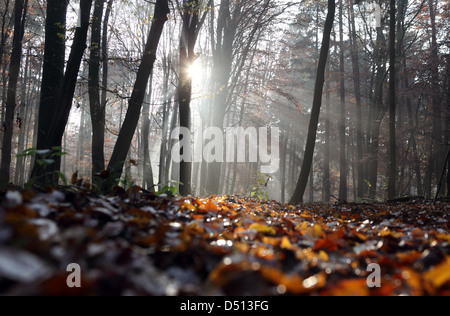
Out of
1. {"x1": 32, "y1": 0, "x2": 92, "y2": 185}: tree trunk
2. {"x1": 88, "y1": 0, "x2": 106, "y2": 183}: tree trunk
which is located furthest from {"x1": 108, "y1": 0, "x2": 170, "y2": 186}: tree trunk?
{"x1": 88, "y1": 0, "x2": 106, "y2": 183}: tree trunk

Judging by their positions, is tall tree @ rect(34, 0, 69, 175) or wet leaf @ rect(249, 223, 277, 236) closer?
wet leaf @ rect(249, 223, 277, 236)

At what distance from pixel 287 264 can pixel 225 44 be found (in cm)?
1326

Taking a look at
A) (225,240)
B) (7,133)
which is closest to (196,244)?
(225,240)

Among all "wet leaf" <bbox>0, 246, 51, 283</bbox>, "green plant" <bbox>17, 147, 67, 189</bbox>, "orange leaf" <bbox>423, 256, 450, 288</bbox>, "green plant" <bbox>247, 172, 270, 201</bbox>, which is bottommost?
"green plant" <bbox>247, 172, 270, 201</bbox>

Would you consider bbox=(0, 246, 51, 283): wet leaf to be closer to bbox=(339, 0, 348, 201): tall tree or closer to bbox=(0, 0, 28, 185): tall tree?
bbox=(0, 0, 28, 185): tall tree

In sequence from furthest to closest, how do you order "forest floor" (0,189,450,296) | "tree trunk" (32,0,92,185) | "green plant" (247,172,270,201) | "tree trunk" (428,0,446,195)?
"tree trunk" (428,0,446,195) → "green plant" (247,172,270,201) → "tree trunk" (32,0,92,185) → "forest floor" (0,189,450,296)

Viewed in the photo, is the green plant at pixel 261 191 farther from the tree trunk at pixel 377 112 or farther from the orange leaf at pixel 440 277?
the orange leaf at pixel 440 277

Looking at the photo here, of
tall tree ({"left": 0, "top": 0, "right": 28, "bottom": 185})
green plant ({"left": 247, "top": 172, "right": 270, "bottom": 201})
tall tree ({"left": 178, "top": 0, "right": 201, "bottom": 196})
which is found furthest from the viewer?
tall tree ({"left": 0, "top": 0, "right": 28, "bottom": 185})

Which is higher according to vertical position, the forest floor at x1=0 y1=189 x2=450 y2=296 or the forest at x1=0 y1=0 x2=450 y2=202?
the forest at x1=0 y1=0 x2=450 y2=202

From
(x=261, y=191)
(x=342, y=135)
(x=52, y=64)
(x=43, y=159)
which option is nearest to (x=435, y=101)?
(x=342, y=135)

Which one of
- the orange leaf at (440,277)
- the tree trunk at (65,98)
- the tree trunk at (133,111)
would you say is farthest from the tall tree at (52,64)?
the orange leaf at (440,277)

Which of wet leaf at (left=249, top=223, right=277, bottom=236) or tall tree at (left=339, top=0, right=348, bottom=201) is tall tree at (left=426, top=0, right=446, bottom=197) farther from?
wet leaf at (left=249, top=223, right=277, bottom=236)

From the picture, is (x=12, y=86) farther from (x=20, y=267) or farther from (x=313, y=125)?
(x=20, y=267)

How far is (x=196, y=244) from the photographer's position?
1438 mm
